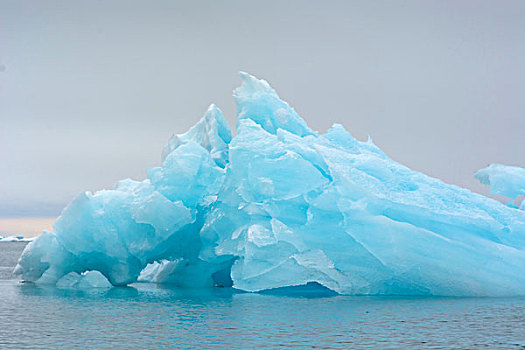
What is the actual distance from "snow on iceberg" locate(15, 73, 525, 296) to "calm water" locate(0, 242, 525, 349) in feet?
2.68

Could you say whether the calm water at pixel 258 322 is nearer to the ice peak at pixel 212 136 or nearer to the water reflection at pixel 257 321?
the water reflection at pixel 257 321

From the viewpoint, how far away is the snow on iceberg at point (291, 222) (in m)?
19.5

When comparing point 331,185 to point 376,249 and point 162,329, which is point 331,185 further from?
point 162,329

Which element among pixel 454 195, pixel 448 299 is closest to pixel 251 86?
pixel 454 195

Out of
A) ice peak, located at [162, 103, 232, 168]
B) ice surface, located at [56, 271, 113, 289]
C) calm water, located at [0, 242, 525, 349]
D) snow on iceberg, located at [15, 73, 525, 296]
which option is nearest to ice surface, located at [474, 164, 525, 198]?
snow on iceberg, located at [15, 73, 525, 296]

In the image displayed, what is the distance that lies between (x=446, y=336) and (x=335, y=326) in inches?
90.4

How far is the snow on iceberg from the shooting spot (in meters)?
19.5

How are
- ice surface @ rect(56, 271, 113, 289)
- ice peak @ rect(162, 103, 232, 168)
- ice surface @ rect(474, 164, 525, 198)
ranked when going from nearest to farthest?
ice surface @ rect(474, 164, 525, 198) < ice peak @ rect(162, 103, 232, 168) < ice surface @ rect(56, 271, 113, 289)

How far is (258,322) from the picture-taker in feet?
51.2

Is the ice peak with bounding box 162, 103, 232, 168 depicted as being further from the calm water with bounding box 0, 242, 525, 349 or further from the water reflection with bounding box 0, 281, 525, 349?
the calm water with bounding box 0, 242, 525, 349

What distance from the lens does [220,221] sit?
73.7ft

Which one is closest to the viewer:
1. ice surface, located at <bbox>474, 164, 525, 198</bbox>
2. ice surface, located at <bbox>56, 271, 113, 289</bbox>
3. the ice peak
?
ice surface, located at <bbox>474, 164, 525, 198</bbox>

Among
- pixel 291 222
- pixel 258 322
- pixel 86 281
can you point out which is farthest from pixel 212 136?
pixel 258 322

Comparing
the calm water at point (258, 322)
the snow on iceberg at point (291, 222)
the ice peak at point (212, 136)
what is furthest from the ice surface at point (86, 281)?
the ice peak at point (212, 136)
